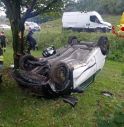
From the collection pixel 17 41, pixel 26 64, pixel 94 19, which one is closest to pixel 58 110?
pixel 26 64

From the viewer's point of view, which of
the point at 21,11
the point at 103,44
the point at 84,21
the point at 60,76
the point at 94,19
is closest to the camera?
the point at 60,76

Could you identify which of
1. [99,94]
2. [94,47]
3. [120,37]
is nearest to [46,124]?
[99,94]

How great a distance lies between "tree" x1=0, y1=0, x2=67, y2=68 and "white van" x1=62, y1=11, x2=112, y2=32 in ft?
76.2

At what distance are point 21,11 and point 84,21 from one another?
2629 centimetres

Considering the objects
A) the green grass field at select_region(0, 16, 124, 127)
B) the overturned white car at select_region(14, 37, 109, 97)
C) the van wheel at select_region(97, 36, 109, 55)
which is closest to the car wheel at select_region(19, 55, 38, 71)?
the overturned white car at select_region(14, 37, 109, 97)

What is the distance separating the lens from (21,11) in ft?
41.1

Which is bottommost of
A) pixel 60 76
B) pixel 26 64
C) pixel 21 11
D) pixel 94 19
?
pixel 94 19

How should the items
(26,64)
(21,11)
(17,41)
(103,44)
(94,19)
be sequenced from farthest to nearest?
1. (94,19)
2. (21,11)
3. (17,41)
4. (103,44)
5. (26,64)

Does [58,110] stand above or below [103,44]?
below

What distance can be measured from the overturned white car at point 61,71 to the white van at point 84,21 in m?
24.6

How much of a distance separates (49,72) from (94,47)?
3.07m

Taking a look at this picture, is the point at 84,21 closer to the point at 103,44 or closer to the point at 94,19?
the point at 94,19

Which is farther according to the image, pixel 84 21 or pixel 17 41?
pixel 84 21

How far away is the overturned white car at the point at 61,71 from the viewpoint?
29.0ft
